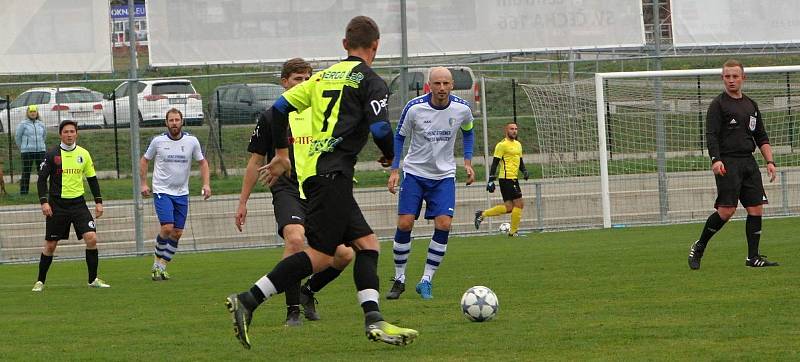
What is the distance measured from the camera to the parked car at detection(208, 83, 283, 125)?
2064 centimetres

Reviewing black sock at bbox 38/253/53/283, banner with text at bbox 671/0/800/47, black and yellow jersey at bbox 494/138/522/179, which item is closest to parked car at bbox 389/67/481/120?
black and yellow jersey at bbox 494/138/522/179

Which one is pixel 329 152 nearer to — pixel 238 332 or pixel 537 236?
pixel 238 332

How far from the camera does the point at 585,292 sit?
10.1 meters

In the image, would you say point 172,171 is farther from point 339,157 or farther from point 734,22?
point 734,22

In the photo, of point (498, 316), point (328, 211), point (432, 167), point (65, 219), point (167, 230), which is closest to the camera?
point (328, 211)

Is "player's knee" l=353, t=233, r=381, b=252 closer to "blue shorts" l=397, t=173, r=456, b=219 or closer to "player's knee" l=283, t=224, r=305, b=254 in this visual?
"player's knee" l=283, t=224, r=305, b=254

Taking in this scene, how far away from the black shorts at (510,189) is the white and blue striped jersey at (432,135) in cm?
937

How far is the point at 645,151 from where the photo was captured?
2086 centimetres

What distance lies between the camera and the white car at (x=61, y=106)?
20641mm

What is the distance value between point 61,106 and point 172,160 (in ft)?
22.9

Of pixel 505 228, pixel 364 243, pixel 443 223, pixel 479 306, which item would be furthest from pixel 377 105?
pixel 505 228

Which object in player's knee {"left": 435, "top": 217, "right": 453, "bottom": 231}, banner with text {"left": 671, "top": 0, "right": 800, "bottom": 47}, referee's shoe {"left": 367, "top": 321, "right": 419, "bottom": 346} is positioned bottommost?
referee's shoe {"left": 367, "top": 321, "right": 419, "bottom": 346}

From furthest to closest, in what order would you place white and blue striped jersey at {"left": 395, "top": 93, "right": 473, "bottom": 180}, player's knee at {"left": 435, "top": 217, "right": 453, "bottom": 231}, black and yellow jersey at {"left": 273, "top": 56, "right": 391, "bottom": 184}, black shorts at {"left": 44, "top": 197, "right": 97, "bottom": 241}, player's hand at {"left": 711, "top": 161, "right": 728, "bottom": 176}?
black shorts at {"left": 44, "top": 197, "right": 97, "bottom": 241}, player's hand at {"left": 711, "top": 161, "right": 728, "bottom": 176}, white and blue striped jersey at {"left": 395, "top": 93, "right": 473, "bottom": 180}, player's knee at {"left": 435, "top": 217, "right": 453, "bottom": 231}, black and yellow jersey at {"left": 273, "top": 56, "right": 391, "bottom": 184}

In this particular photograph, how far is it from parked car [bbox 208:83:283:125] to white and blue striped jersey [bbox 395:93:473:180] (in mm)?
9998
